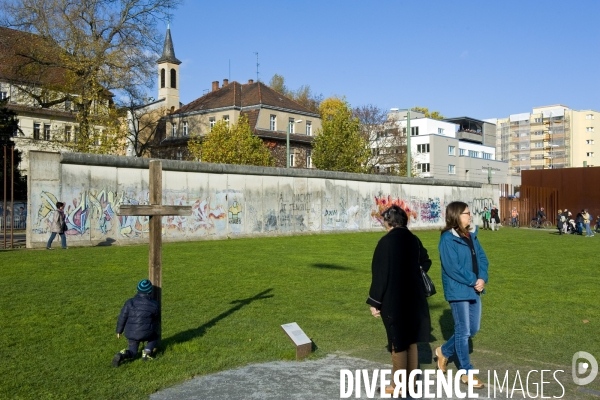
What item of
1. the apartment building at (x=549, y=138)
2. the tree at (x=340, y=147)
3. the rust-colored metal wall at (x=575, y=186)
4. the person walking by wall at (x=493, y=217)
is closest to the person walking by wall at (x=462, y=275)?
the person walking by wall at (x=493, y=217)

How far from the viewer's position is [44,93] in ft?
123

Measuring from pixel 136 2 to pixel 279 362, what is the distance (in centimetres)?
3506

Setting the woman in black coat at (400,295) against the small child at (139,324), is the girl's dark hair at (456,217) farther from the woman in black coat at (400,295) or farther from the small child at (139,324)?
the small child at (139,324)

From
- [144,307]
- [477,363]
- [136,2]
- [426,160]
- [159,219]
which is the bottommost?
[477,363]

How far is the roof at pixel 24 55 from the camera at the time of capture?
35247mm

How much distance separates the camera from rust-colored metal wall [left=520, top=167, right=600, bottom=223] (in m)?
45.7

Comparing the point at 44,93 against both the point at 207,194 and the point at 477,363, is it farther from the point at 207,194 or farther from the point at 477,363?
the point at 477,363

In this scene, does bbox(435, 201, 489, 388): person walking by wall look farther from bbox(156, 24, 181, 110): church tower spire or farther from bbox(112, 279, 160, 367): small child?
bbox(156, 24, 181, 110): church tower spire

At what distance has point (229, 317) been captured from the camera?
932cm

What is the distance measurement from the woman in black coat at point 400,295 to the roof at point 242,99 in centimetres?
5847

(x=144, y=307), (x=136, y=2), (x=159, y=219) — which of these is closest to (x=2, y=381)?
(x=144, y=307)

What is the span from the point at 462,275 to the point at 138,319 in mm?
3531

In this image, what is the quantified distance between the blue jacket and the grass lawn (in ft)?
3.51

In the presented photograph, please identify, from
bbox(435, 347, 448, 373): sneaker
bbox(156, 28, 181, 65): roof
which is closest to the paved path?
bbox(435, 347, 448, 373): sneaker
